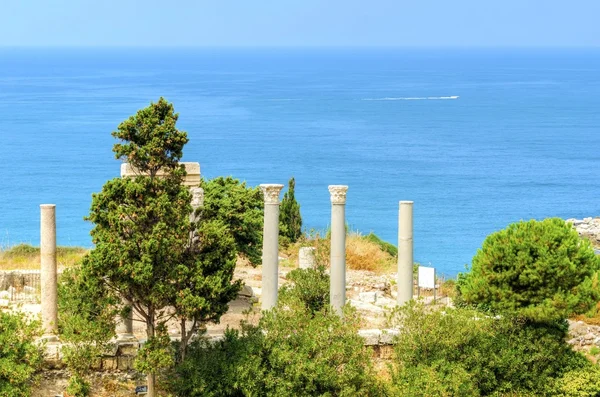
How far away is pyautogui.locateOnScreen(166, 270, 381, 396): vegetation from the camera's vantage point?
20656 mm

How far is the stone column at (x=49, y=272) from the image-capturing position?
22.0 m

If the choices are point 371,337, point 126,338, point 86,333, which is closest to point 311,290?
point 371,337

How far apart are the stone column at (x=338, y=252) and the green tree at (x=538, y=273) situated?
8.82 ft

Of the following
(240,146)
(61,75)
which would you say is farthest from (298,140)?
(61,75)

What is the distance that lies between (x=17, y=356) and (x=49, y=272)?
2.22 meters

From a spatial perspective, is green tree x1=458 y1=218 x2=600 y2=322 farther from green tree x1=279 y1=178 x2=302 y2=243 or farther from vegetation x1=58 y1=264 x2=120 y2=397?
green tree x1=279 y1=178 x2=302 y2=243

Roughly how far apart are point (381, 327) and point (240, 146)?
236 ft

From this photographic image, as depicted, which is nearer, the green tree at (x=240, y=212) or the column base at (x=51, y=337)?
the column base at (x=51, y=337)

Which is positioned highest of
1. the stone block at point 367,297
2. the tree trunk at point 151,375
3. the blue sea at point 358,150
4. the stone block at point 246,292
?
the blue sea at point 358,150

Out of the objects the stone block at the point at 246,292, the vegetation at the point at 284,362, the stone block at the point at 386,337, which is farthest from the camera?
the stone block at the point at 246,292

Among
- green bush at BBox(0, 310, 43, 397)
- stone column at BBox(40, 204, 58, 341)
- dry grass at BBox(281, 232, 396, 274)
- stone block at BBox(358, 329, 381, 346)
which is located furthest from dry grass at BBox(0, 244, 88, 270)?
stone block at BBox(358, 329, 381, 346)

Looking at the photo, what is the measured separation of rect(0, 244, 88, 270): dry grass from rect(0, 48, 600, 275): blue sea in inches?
243

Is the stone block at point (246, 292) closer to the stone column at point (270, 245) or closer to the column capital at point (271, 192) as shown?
the stone column at point (270, 245)

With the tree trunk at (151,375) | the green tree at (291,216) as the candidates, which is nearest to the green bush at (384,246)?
the green tree at (291,216)
